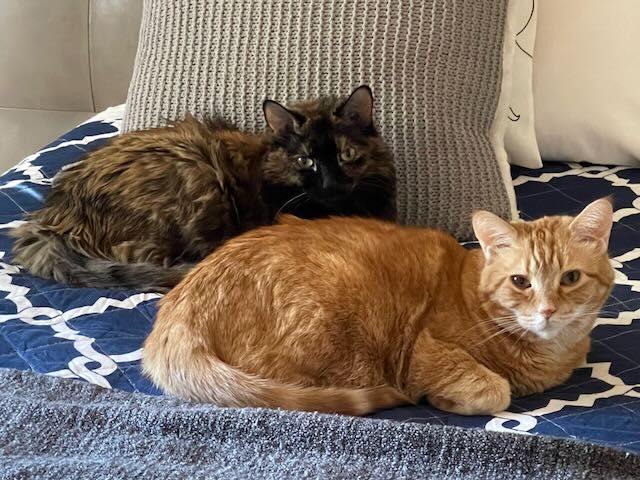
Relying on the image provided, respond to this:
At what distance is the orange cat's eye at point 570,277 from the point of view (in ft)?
3.91

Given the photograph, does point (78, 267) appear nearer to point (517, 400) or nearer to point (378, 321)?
point (378, 321)

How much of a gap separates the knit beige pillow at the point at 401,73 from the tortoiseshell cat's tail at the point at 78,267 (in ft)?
1.34

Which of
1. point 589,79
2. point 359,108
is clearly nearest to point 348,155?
point 359,108

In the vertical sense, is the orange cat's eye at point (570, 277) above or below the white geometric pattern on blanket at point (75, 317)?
above

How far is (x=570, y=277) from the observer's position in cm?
120

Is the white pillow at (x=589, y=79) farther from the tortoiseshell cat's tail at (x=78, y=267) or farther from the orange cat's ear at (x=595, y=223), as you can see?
the tortoiseshell cat's tail at (x=78, y=267)

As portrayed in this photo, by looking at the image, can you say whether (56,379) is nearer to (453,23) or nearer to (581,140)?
(453,23)

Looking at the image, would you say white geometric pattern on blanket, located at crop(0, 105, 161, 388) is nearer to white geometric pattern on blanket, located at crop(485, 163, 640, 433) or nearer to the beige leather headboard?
white geometric pattern on blanket, located at crop(485, 163, 640, 433)

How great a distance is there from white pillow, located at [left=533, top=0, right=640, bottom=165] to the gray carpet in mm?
1135

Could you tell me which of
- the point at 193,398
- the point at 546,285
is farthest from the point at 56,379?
the point at 546,285

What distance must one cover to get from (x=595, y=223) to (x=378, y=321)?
0.35m

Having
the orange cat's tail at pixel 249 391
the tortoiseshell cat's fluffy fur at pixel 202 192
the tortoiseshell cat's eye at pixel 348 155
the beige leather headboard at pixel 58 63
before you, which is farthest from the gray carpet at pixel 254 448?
the beige leather headboard at pixel 58 63

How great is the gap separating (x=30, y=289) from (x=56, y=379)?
1.23 ft

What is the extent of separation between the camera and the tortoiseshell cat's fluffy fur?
61.4 inches
